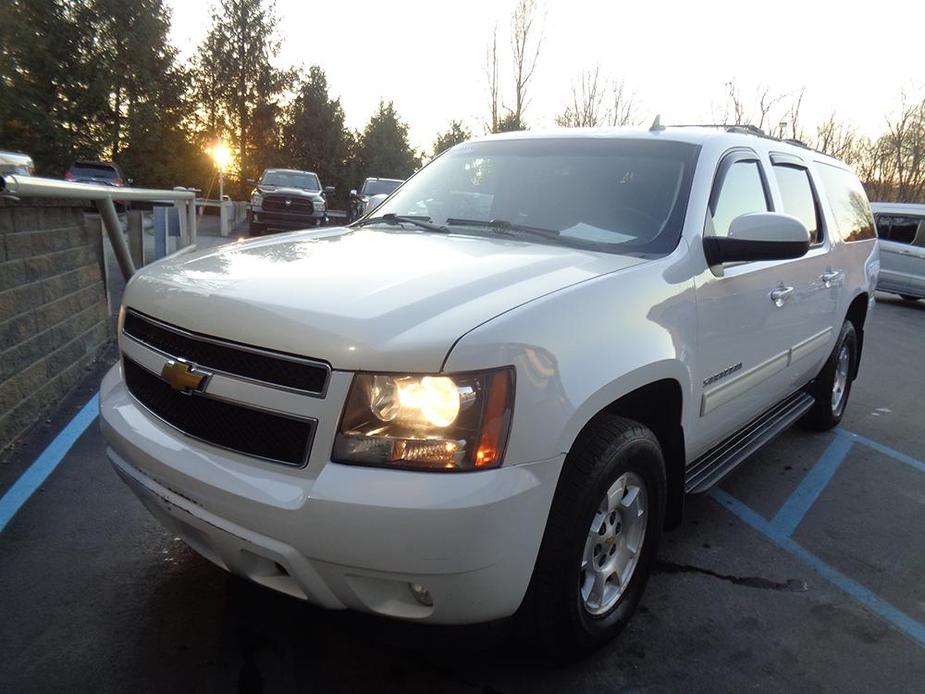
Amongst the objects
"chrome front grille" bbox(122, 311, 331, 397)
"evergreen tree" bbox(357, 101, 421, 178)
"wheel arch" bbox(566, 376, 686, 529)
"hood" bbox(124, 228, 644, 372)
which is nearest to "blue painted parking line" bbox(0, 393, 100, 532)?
"hood" bbox(124, 228, 644, 372)

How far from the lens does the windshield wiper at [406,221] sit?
10.7ft

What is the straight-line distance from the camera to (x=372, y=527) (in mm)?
1808

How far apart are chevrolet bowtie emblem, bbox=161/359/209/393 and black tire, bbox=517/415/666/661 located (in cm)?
112

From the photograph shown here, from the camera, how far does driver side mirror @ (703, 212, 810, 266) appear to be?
9.27 ft

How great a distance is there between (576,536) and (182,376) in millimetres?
1286

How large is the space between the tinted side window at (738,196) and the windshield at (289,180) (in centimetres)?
1892

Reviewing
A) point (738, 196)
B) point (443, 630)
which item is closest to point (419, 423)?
point (443, 630)

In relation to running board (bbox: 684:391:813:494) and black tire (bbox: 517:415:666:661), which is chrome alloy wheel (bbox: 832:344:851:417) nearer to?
running board (bbox: 684:391:813:494)

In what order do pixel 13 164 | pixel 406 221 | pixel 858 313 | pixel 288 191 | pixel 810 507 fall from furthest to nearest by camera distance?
1. pixel 288 191
2. pixel 13 164
3. pixel 858 313
4. pixel 810 507
5. pixel 406 221

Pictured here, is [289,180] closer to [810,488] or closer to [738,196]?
[810,488]

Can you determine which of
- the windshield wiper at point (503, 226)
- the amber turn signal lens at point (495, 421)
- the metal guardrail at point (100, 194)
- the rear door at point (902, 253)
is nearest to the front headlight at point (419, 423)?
the amber turn signal lens at point (495, 421)

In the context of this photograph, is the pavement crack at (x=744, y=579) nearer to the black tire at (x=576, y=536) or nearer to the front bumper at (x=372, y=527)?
the black tire at (x=576, y=536)

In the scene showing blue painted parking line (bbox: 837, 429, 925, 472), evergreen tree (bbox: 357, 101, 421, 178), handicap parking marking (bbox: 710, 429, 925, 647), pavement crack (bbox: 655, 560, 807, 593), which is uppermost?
evergreen tree (bbox: 357, 101, 421, 178)

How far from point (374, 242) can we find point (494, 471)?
1.41 metres
